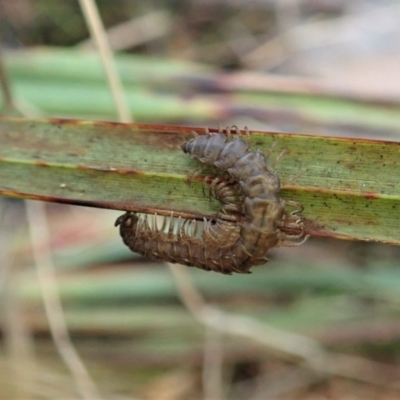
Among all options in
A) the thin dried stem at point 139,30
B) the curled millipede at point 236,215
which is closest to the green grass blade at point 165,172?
the curled millipede at point 236,215

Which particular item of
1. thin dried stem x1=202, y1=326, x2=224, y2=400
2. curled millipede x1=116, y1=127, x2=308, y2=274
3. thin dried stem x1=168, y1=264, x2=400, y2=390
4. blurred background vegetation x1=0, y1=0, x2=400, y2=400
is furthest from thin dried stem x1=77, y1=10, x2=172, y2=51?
curled millipede x1=116, y1=127, x2=308, y2=274

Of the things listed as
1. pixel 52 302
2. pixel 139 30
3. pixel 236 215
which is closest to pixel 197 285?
pixel 52 302

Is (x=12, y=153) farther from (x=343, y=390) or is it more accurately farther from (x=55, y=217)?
(x=343, y=390)

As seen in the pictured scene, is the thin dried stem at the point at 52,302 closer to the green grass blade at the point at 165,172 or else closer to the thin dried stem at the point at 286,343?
the thin dried stem at the point at 286,343

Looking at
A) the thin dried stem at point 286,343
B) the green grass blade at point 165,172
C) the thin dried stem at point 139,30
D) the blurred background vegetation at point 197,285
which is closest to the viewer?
the green grass blade at point 165,172

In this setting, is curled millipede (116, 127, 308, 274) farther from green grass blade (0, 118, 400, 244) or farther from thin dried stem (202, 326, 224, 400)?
thin dried stem (202, 326, 224, 400)

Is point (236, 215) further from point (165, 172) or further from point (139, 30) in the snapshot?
point (139, 30)
